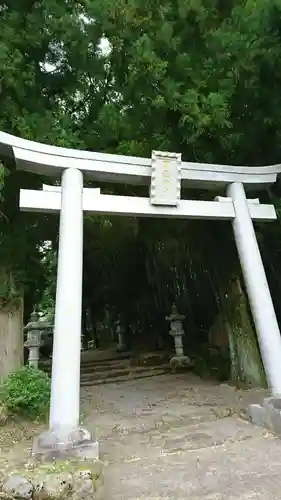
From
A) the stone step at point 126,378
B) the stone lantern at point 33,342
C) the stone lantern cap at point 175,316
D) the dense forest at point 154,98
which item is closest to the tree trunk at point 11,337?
the dense forest at point 154,98

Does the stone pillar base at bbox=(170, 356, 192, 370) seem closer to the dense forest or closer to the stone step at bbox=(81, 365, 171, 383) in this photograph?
the stone step at bbox=(81, 365, 171, 383)

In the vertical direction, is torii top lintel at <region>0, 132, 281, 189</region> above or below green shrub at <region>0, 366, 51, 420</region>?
above

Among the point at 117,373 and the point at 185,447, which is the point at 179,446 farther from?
the point at 117,373

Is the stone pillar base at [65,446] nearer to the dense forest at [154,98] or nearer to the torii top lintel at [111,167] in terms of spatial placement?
the torii top lintel at [111,167]

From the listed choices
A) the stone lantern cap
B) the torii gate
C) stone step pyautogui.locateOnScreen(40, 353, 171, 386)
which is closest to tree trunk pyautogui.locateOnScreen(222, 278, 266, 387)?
the torii gate

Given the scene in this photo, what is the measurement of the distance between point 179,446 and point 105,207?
234cm

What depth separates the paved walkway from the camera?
2.65 metres

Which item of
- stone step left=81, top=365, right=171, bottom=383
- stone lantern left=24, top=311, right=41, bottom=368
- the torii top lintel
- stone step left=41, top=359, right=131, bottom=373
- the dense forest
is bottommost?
stone step left=81, top=365, right=171, bottom=383

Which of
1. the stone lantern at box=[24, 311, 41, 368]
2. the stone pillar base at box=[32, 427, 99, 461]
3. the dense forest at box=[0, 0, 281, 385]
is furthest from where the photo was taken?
the stone lantern at box=[24, 311, 41, 368]

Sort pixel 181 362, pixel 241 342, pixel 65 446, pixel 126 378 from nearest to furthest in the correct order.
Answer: pixel 65 446 < pixel 241 342 < pixel 126 378 < pixel 181 362

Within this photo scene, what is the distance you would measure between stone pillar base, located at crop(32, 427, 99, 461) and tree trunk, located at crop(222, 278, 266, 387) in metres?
3.39

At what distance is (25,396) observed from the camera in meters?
4.41

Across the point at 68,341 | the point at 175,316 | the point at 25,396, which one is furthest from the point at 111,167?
the point at 175,316

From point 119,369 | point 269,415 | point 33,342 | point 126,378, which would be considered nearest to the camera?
point 269,415
